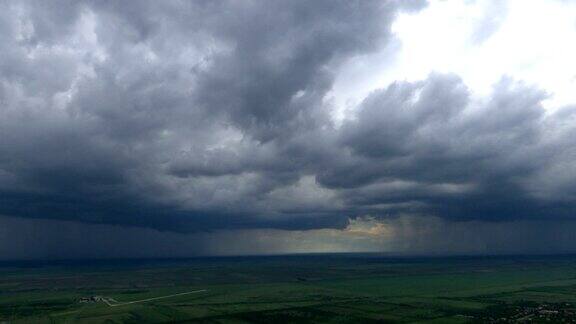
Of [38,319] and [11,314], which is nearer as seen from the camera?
[38,319]

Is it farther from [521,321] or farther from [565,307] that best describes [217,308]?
[565,307]

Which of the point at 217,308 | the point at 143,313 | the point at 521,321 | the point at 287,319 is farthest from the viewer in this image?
the point at 217,308

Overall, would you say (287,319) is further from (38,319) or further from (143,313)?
(38,319)

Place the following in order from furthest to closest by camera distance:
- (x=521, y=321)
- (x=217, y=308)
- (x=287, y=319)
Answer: (x=217, y=308) < (x=287, y=319) < (x=521, y=321)

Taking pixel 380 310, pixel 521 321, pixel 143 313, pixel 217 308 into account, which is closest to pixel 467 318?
pixel 521 321

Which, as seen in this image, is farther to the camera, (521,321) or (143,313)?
(143,313)

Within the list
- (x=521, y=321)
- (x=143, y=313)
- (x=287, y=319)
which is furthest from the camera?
(x=143, y=313)

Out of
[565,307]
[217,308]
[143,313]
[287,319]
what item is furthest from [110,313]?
[565,307]

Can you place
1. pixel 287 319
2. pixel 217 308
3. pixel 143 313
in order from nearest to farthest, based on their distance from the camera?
1. pixel 287 319
2. pixel 143 313
3. pixel 217 308
